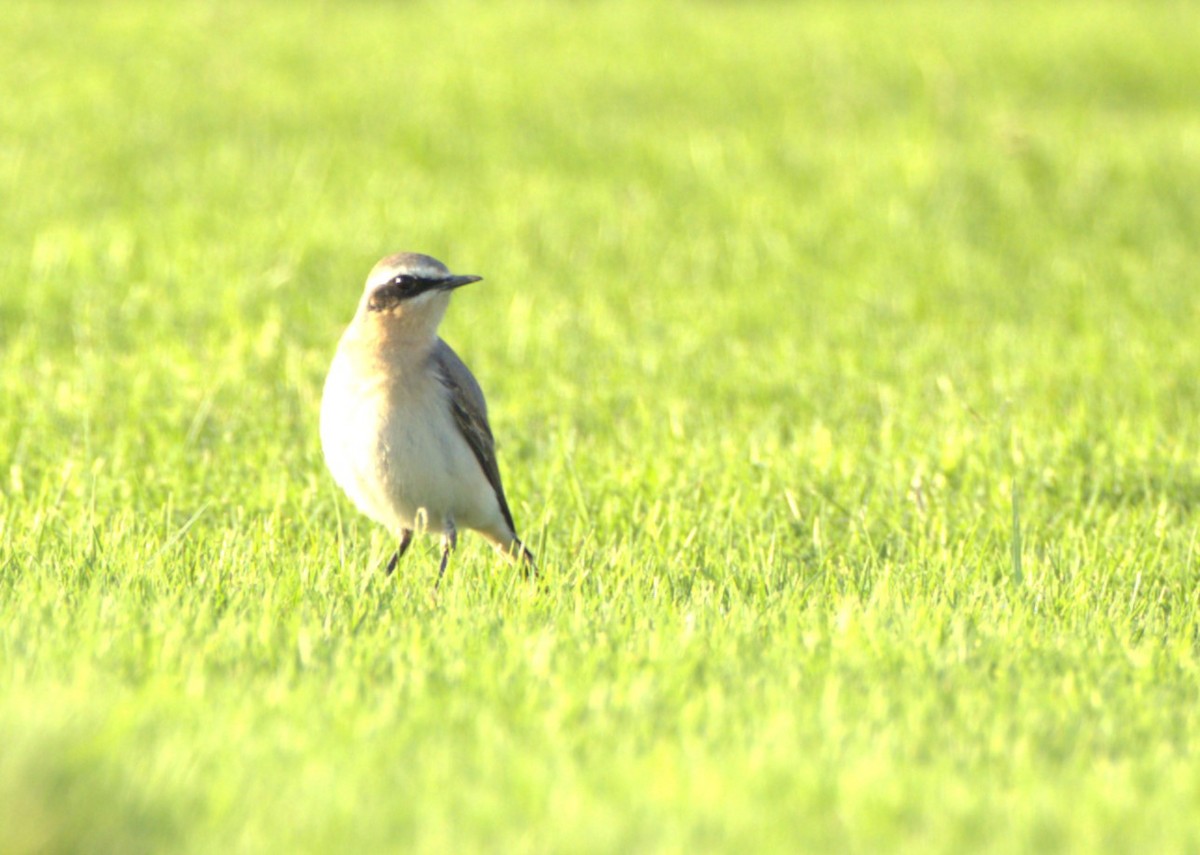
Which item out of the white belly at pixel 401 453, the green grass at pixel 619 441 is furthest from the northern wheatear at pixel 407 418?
the green grass at pixel 619 441

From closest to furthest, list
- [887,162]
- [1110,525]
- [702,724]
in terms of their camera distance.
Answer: [702,724] < [1110,525] < [887,162]

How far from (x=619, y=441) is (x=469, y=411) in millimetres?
1750

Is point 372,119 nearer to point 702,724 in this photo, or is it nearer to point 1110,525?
point 1110,525

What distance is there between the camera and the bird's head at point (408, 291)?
6.04 m

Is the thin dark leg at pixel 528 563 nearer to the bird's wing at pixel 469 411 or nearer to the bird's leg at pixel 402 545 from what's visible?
the bird's wing at pixel 469 411

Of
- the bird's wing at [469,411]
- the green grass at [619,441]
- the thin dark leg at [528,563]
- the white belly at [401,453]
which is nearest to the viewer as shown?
the green grass at [619,441]

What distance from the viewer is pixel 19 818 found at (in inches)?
126

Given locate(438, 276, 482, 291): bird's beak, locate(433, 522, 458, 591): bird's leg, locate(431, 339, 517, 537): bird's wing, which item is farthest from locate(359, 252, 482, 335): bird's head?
locate(433, 522, 458, 591): bird's leg

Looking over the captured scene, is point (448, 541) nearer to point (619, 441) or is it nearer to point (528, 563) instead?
point (528, 563)

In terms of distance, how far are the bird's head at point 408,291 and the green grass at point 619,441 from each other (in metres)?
0.91

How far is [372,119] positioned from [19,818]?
1196cm

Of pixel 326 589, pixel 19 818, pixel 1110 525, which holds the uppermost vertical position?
pixel 19 818

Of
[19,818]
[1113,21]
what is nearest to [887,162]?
[1113,21]

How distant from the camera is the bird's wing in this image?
6188 millimetres
